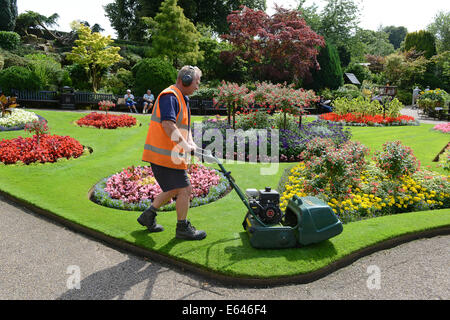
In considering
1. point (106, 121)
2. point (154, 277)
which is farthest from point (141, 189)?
point (106, 121)

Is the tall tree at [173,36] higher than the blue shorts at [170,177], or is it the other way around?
the tall tree at [173,36]

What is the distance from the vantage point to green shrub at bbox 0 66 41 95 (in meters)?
17.6

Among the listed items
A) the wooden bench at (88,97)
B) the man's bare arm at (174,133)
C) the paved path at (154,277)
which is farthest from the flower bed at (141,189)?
the wooden bench at (88,97)

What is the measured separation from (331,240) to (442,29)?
50.9 metres

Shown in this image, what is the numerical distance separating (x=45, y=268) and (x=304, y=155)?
4.90 m

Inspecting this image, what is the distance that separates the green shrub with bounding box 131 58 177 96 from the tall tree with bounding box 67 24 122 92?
3.69 meters

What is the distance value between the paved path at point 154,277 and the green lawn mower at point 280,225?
1.63 ft

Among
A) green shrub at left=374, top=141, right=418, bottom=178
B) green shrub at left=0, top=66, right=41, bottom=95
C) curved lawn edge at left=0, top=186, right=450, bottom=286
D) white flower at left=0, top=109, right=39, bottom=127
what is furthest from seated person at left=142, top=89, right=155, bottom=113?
green shrub at left=374, top=141, right=418, bottom=178

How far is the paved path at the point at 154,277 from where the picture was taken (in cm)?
339

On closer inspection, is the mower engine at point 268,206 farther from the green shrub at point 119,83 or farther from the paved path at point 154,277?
the green shrub at point 119,83

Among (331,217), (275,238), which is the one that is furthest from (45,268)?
(331,217)

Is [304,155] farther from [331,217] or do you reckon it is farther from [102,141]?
[102,141]

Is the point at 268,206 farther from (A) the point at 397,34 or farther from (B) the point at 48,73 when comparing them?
(A) the point at 397,34

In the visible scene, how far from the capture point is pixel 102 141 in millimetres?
10664
